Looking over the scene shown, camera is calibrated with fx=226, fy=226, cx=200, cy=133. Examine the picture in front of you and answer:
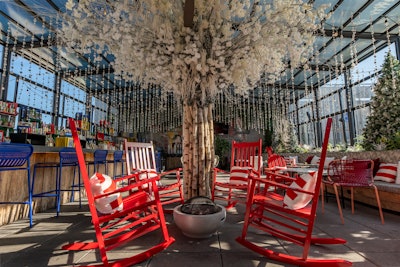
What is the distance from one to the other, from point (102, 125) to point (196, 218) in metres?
11.2

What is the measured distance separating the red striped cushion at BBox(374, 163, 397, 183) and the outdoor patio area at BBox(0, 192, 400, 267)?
3.04 ft

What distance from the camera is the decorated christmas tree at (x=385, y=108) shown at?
5047mm

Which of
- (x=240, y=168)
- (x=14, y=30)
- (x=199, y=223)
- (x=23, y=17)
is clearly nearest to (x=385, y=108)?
(x=240, y=168)

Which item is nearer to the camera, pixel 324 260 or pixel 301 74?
pixel 324 260

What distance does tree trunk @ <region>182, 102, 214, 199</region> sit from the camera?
7.93ft

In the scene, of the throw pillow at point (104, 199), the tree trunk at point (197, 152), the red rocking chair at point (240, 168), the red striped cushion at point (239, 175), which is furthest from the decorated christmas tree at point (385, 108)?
the throw pillow at point (104, 199)

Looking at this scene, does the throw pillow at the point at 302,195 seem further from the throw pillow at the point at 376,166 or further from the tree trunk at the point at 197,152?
the throw pillow at the point at 376,166

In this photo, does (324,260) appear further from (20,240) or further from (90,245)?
(20,240)

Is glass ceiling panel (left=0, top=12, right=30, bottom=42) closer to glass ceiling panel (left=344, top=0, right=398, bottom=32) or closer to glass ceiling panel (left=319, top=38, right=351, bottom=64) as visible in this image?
glass ceiling panel (left=319, top=38, right=351, bottom=64)

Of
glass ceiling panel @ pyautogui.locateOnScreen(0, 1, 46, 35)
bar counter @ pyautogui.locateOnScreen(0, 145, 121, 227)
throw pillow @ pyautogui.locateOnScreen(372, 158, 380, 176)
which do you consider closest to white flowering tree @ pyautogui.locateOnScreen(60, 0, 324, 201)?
bar counter @ pyautogui.locateOnScreen(0, 145, 121, 227)

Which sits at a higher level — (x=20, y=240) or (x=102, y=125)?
(x=102, y=125)

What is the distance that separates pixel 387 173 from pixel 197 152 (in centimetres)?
328

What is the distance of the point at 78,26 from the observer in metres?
2.37


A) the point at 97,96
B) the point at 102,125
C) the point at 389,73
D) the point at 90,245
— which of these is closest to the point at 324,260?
the point at 90,245
